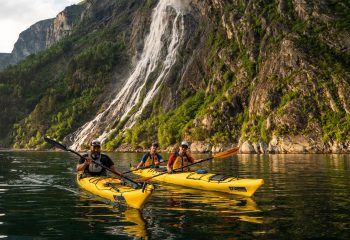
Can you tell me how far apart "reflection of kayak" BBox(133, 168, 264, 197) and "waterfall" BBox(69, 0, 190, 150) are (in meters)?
91.4

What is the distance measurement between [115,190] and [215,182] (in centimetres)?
573

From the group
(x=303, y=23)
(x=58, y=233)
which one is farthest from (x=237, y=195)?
(x=303, y=23)

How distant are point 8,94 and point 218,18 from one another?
89.1m

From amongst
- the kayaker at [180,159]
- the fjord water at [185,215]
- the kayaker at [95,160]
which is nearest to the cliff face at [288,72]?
the kayaker at [180,159]

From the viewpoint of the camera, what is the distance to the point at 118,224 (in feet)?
44.9

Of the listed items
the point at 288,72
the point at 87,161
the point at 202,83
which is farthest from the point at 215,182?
the point at 202,83

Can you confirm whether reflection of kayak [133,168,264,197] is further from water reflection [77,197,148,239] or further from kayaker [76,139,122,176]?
water reflection [77,197,148,239]

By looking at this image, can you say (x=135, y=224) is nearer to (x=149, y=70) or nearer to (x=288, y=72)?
(x=288, y=72)

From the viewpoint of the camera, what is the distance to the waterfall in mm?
121688

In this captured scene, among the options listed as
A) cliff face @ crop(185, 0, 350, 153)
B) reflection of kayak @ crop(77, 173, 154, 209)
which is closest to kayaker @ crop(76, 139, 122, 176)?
reflection of kayak @ crop(77, 173, 154, 209)

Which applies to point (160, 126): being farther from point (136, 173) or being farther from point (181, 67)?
point (136, 173)

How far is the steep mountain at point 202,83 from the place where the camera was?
8300 cm

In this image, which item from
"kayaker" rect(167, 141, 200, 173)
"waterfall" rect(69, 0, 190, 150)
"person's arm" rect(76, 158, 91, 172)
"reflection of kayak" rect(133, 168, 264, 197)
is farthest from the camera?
"waterfall" rect(69, 0, 190, 150)

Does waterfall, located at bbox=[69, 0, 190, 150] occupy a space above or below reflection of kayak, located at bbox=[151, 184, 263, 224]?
above
